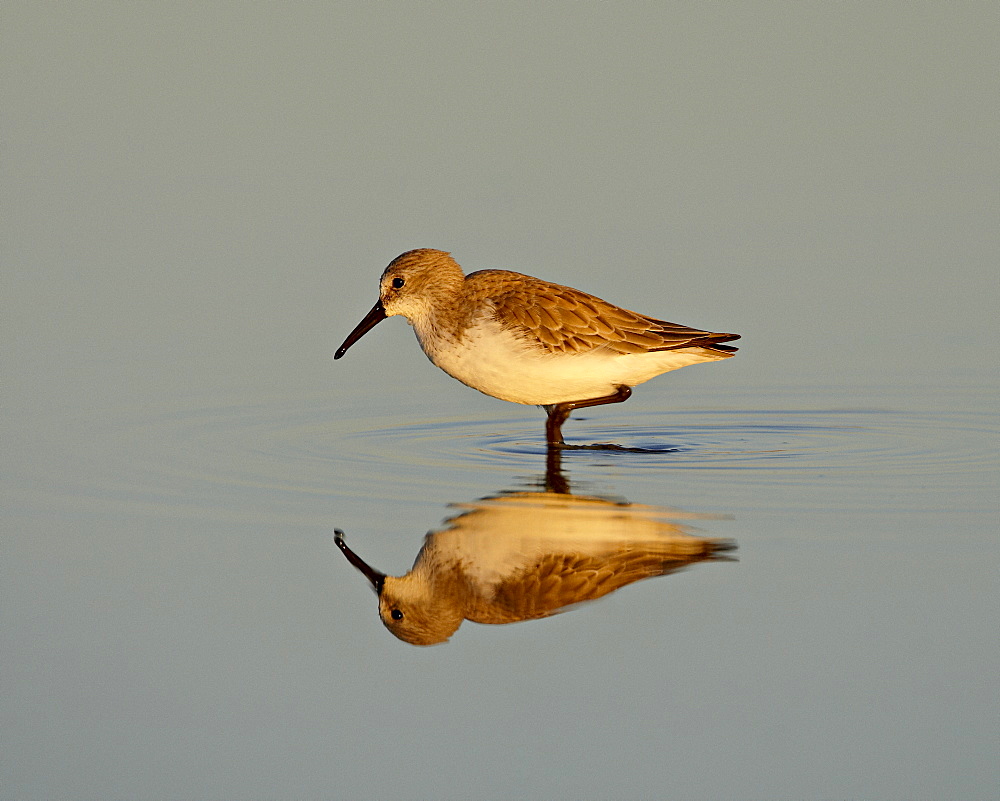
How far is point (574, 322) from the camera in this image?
11.6 metres

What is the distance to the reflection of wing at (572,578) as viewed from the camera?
7.41m

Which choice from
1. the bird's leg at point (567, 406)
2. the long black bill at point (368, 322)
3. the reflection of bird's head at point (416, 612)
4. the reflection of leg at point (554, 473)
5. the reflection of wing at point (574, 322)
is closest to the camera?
the reflection of bird's head at point (416, 612)

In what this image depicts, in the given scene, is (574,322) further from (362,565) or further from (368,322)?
(362,565)

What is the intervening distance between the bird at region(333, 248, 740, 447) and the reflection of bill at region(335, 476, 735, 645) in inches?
91.5

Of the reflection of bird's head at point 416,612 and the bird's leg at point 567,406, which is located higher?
the bird's leg at point 567,406

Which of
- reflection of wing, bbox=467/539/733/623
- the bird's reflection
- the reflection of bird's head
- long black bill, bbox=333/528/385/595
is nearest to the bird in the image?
the bird's reflection

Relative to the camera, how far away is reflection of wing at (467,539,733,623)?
7410 millimetres

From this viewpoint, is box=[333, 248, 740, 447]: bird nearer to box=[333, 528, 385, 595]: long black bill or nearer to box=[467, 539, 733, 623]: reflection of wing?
box=[333, 528, 385, 595]: long black bill

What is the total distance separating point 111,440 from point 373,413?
2.32 m

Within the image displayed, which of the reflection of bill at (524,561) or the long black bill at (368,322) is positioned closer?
the reflection of bill at (524,561)

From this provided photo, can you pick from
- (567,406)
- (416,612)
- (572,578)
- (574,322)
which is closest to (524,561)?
(572,578)

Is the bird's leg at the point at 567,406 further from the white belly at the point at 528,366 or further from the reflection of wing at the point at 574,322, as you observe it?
the reflection of wing at the point at 574,322

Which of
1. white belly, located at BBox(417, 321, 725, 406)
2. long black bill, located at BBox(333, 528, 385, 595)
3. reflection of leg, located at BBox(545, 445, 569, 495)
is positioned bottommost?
long black bill, located at BBox(333, 528, 385, 595)

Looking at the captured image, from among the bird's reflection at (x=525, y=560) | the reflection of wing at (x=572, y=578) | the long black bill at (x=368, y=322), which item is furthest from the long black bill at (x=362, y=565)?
the long black bill at (x=368, y=322)
